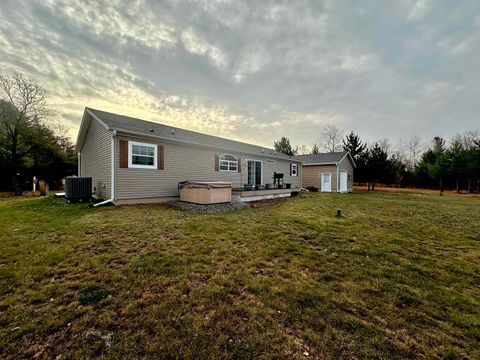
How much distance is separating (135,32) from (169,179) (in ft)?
21.0

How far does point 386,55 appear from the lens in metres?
10.6

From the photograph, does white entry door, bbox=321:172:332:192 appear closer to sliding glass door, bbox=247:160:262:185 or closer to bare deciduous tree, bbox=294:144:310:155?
sliding glass door, bbox=247:160:262:185

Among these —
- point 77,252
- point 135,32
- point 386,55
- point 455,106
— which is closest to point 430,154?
point 455,106

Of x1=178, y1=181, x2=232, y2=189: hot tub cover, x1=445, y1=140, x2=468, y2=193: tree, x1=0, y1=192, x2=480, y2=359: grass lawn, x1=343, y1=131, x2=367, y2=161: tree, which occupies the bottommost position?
x1=0, y1=192, x2=480, y2=359: grass lawn

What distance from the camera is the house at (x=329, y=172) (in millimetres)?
19656

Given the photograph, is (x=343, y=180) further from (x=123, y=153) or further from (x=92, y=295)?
(x=92, y=295)

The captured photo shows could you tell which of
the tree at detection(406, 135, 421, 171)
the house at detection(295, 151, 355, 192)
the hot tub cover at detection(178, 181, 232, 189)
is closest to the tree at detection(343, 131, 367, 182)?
the house at detection(295, 151, 355, 192)

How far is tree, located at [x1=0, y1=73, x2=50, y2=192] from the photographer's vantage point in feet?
46.4

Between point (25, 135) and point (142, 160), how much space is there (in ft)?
→ 46.7

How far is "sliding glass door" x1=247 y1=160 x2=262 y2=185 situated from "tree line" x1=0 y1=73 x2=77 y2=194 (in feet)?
54.0

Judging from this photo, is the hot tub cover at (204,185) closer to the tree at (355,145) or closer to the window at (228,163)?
the window at (228,163)

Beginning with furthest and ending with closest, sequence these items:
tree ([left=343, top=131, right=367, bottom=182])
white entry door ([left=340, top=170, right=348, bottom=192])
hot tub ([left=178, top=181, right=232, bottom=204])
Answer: tree ([left=343, top=131, right=367, bottom=182]), white entry door ([left=340, top=170, right=348, bottom=192]), hot tub ([left=178, top=181, right=232, bottom=204])

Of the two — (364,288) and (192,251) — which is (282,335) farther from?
(192,251)

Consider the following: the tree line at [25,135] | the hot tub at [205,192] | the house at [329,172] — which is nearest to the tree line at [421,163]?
the house at [329,172]
